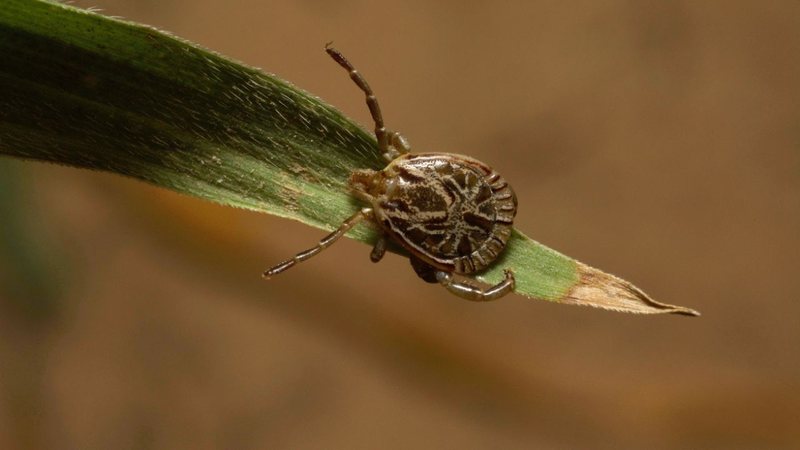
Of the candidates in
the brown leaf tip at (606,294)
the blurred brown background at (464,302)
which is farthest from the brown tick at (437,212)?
the blurred brown background at (464,302)

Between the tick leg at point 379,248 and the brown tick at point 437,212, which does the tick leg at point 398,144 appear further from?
the tick leg at point 379,248

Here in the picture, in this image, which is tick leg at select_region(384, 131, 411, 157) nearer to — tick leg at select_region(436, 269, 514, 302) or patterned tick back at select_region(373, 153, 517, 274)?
patterned tick back at select_region(373, 153, 517, 274)

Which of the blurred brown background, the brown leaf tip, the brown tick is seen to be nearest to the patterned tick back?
the brown tick

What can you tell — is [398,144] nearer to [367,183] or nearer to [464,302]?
[367,183]

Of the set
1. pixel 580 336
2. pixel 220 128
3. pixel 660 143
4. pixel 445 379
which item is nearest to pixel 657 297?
pixel 580 336

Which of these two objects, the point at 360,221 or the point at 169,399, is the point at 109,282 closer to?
the point at 169,399

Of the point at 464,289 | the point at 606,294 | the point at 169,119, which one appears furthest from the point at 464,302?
the point at 169,119
